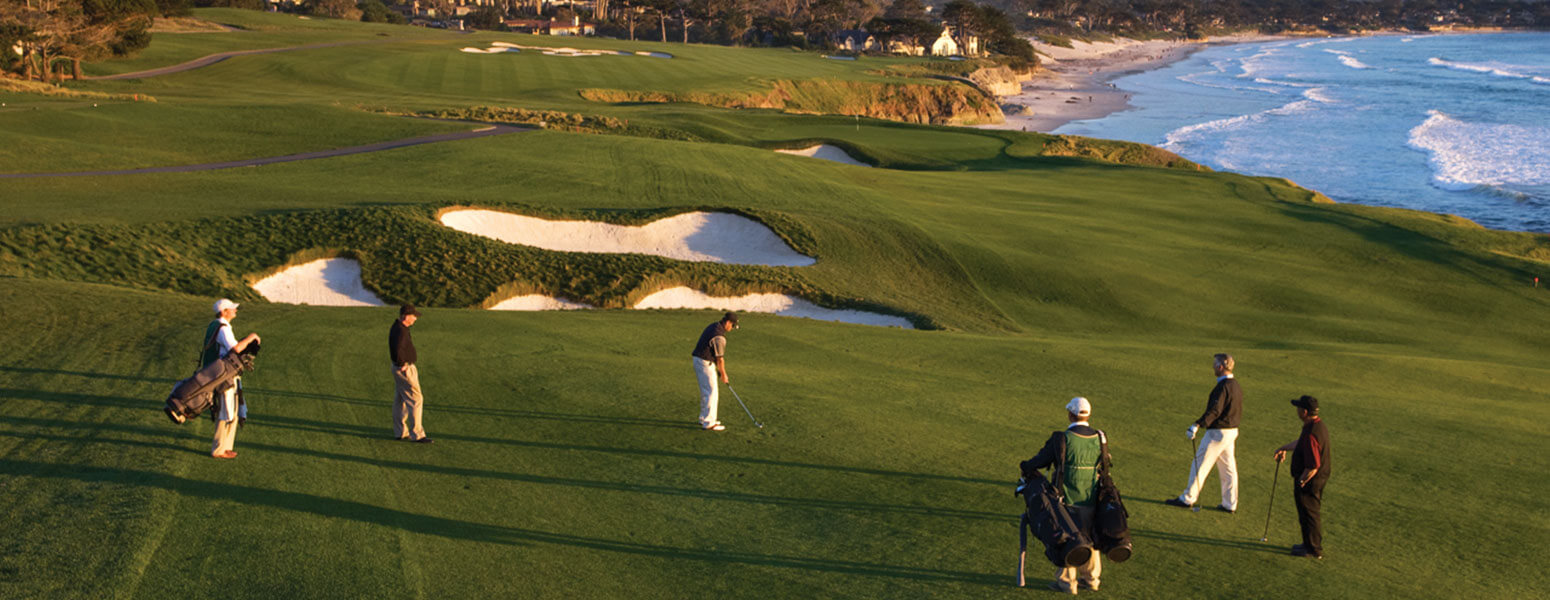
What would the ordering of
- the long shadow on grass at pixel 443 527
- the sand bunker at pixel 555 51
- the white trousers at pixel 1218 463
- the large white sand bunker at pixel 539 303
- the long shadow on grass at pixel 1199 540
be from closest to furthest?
1. the long shadow on grass at pixel 443 527
2. the long shadow on grass at pixel 1199 540
3. the white trousers at pixel 1218 463
4. the large white sand bunker at pixel 539 303
5. the sand bunker at pixel 555 51

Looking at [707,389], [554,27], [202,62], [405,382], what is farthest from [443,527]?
[554,27]

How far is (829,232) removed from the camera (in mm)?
34156

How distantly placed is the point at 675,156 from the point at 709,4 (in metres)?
146

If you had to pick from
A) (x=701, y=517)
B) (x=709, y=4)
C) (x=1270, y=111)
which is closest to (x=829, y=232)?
(x=701, y=517)

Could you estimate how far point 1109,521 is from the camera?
9898 mm

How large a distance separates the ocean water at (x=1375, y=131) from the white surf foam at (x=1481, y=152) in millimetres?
91

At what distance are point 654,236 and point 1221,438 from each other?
22.7m

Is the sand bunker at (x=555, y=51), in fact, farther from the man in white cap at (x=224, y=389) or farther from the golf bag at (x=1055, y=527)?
the golf bag at (x=1055, y=527)

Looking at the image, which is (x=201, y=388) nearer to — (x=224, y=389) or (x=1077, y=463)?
(x=224, y=389)

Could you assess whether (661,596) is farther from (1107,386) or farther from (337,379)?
(1107,386)

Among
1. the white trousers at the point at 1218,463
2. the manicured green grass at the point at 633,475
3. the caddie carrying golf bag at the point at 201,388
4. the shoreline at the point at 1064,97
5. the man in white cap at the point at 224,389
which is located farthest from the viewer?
the shoreline at the point at 1064,97

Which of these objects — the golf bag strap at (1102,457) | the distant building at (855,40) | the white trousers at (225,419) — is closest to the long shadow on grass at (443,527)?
the white trousers at (225,419)

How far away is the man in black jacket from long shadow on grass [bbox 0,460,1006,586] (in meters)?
3.66

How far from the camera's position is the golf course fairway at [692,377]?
1109 cm
